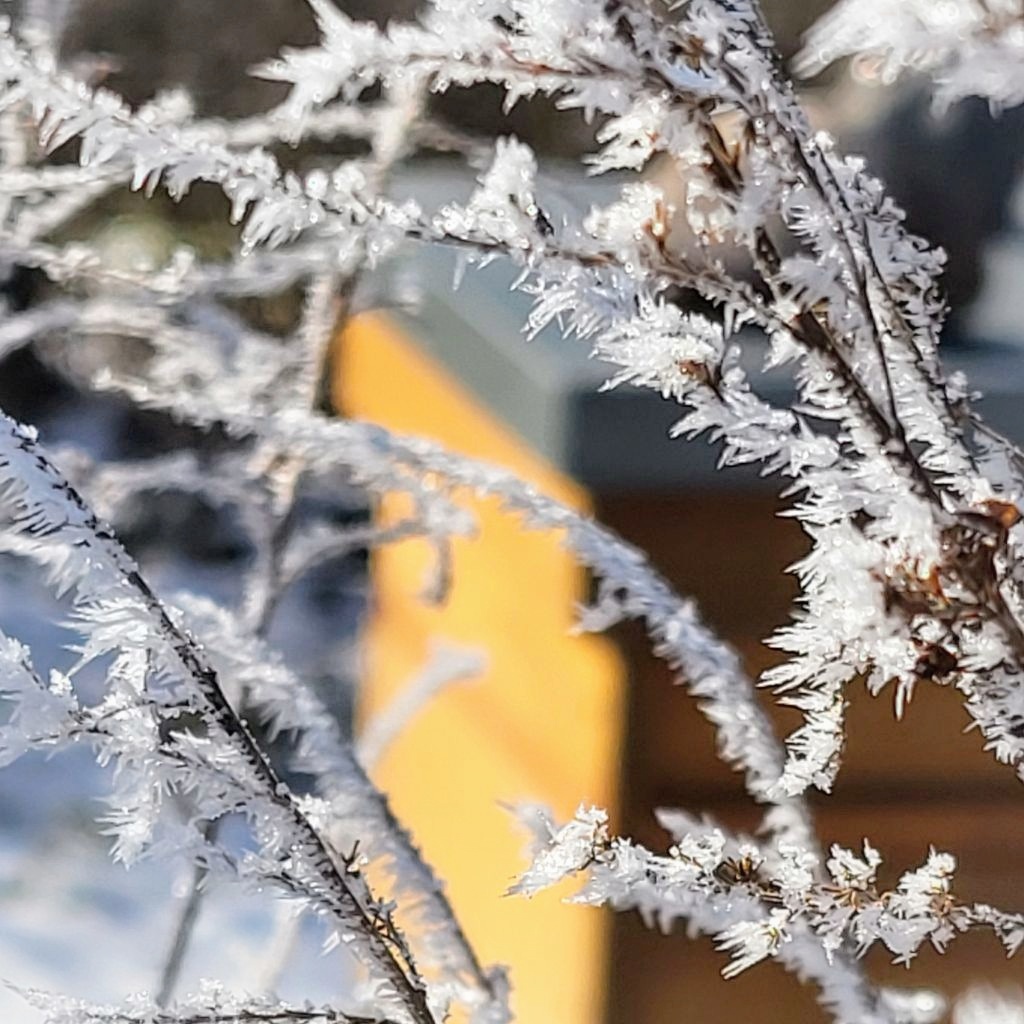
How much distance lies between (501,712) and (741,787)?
34 cm

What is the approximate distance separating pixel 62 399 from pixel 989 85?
328 cm

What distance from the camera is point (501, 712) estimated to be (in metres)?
1.42

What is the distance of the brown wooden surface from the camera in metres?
1.12

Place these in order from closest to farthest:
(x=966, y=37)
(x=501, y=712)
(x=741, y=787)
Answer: (x=966, y=37) → (x=741, y=787) → (x=501, y=712)

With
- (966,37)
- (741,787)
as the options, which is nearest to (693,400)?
(966,37)

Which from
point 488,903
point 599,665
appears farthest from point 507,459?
point 488,903

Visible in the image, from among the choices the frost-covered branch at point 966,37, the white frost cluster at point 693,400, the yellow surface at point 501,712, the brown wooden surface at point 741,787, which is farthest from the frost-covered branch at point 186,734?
the brown wooden surface at point 741,787

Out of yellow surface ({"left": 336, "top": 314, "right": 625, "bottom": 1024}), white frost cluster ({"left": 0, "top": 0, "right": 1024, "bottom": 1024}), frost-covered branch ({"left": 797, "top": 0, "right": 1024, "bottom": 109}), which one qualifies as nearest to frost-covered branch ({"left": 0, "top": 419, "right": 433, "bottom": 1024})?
white frost cluster ({"left": 0, "top": 0, "right": 1024, "bottom": 1024})

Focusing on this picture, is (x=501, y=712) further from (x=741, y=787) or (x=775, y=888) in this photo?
(x=775, y=888)

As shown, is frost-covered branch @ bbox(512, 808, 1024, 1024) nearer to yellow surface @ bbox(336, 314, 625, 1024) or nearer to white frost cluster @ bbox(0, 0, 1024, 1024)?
white frost cluster @ bbox(0, 0, 1024, 1024)

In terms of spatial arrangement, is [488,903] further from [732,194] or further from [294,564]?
[732,194]

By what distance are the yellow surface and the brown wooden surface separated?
0.03 metres

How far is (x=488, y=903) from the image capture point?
1.36 m

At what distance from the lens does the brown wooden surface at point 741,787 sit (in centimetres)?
112
